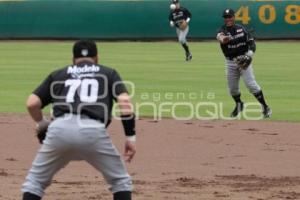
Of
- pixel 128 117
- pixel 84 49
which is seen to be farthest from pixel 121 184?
pixel 84 49

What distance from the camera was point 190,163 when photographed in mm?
10586

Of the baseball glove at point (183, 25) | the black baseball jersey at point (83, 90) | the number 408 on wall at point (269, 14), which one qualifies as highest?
the number 408 on wall at point (269, 14)

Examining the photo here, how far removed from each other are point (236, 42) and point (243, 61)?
41 cm

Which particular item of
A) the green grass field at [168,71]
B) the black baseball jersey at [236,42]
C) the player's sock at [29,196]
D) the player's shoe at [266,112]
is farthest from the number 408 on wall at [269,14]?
the player's sock at [29,196]

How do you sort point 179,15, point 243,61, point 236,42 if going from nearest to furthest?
point 243,61
point 236,42
point 179,15

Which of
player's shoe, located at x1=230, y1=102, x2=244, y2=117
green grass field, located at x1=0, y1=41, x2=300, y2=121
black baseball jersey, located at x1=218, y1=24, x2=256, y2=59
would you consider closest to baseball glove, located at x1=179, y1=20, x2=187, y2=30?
green grass field, located at x1=0, y1=41, x2=300, y2=121

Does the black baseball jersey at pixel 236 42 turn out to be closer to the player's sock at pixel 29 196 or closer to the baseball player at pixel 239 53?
the baseball player at pixel 239 53

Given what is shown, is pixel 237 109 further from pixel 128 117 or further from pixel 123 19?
pixel 123 19

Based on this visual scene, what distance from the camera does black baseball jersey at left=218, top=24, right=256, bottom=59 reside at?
15.2 m

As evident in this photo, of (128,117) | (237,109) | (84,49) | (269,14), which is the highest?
(269,14)

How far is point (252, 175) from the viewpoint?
9.79m

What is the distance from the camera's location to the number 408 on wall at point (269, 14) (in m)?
40.0

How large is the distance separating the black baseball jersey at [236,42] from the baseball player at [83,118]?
28.4 ft

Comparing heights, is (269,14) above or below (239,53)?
above
